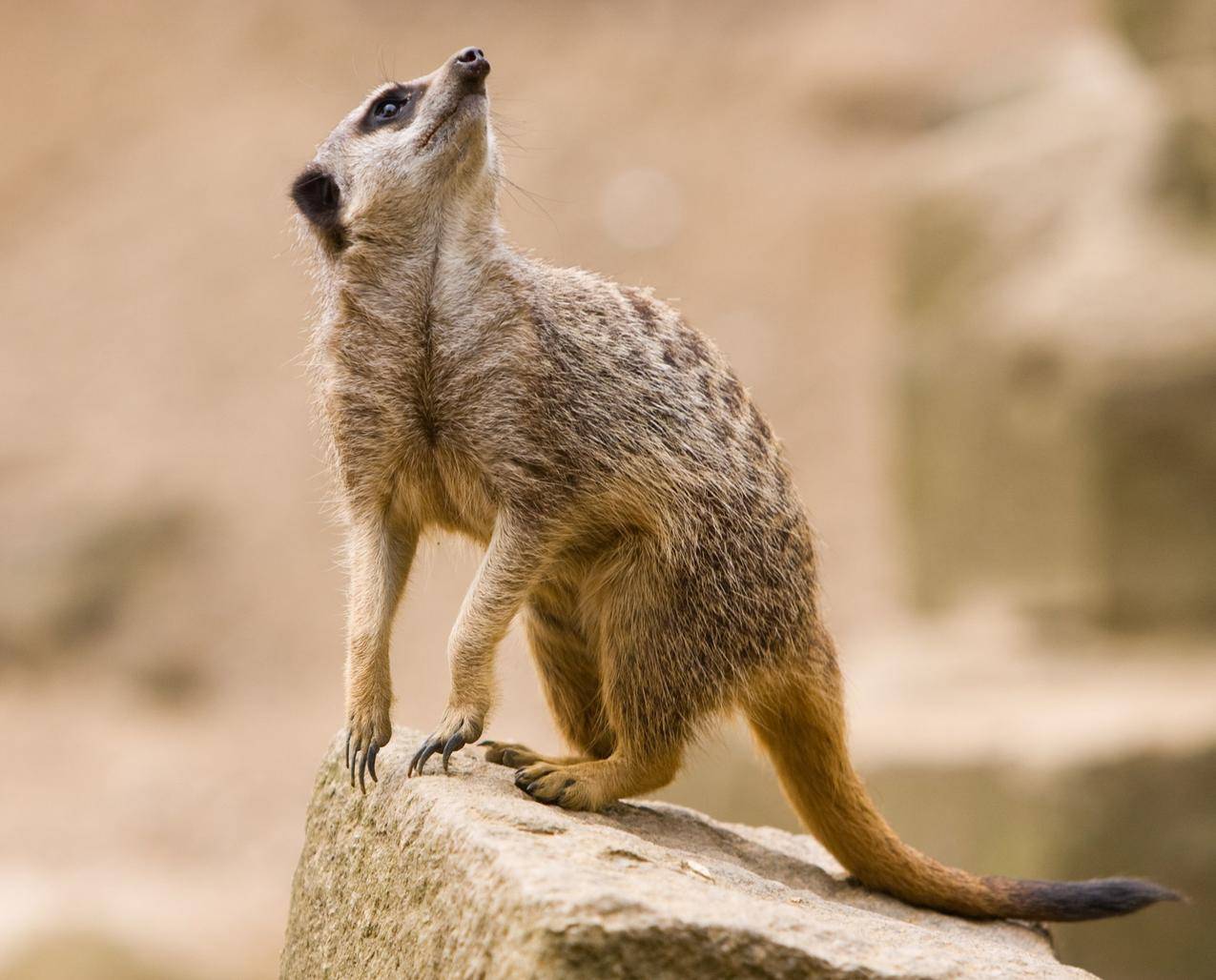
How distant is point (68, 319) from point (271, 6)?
4.99 metres

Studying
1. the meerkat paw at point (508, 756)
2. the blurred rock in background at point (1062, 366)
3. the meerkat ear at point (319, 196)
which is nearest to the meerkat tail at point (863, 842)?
the meerkat paw at point (508, 756)

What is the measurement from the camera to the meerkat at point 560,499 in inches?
101

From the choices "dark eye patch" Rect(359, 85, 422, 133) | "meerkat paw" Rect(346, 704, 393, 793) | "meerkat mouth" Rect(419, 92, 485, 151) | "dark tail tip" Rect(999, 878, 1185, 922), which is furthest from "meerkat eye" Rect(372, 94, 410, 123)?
"dark tail tip" Rect(999, 878, 1185, 922)

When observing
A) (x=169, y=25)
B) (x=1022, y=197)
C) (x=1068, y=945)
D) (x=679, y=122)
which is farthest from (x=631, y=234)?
(x=1068, y=945)

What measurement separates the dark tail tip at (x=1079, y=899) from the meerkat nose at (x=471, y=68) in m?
1.77

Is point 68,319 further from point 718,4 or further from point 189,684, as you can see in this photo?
point 718,4

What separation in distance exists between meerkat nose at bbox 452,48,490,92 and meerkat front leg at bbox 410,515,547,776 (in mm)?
802

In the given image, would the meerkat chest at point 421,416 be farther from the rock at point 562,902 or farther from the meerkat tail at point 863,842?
the meerkat tail at point 863,842

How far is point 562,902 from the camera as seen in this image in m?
1.78

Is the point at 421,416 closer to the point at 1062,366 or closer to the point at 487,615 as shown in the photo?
the point at 487,615

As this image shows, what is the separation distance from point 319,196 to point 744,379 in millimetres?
10378

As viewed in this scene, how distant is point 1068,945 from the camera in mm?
5074

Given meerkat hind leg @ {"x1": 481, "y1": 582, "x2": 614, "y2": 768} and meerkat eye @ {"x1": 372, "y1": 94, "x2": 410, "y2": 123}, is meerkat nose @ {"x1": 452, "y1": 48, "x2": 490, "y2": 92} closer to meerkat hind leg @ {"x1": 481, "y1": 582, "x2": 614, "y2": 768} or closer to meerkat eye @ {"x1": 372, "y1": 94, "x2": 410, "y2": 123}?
meerkat eye @ {"x1": 372, "y1": 94, "x2": 410, "y2": 123}

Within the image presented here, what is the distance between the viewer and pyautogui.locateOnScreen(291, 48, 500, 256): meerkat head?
2742 mm
